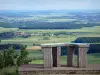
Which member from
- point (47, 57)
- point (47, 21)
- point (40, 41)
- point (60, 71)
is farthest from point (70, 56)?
point (47, 21)

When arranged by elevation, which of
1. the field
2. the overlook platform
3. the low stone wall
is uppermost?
the overlook platform

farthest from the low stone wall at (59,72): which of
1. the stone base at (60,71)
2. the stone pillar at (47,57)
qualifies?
the stone pillar at (47,57)

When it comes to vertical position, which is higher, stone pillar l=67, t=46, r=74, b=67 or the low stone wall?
stone pillar l=67, t=46, r=74, b=67

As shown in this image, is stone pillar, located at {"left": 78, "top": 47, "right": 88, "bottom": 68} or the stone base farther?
stone pillar, located at {"left": 78, "top": 47, "right": 88, "bottom": 68}

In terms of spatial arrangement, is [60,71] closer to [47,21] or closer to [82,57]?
[82,57]

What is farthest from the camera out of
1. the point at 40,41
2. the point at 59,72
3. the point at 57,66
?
the point at 40,41

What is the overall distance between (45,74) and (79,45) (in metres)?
1.57

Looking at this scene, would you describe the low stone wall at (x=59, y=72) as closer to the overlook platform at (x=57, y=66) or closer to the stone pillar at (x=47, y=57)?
the overlook platform at (x=57, y=66)

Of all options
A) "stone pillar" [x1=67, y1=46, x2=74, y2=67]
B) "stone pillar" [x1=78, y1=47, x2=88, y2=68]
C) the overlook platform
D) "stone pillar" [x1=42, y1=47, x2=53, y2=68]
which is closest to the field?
"stone pillar" [x1=67, y1=46, x2=74, y2=67]

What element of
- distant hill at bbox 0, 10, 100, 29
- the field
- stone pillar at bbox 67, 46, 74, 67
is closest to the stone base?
stone pillar at bbox 67, 46, 74, 67

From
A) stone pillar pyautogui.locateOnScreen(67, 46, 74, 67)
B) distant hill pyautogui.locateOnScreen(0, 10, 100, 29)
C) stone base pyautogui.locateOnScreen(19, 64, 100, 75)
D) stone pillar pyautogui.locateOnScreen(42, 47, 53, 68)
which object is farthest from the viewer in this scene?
distant hill pyautogui.locateOnScreen(0, 10, 100, 29)

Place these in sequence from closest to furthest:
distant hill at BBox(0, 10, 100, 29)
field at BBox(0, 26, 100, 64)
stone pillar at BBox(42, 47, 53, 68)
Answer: stone pillar at BBox(42, 47, 53, 68), field at BBox(0, 26, 100, 64), distant hill at BBox(0, 10, 100, 29)

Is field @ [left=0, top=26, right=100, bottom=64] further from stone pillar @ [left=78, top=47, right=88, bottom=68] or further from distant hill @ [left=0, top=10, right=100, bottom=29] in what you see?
distant hill @ [left=0, top=10, right=100, bottom=29]

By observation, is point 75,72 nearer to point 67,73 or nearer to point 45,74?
Result: point 67,73
